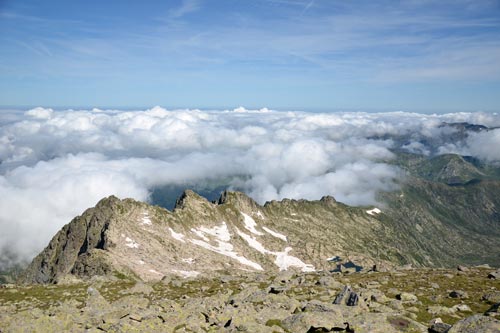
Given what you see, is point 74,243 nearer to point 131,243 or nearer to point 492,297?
point 131,243

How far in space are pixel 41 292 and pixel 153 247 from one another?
99058mm

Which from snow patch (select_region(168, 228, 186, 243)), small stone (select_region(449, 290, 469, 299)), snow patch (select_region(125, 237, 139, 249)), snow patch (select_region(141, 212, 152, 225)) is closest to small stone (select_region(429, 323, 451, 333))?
small stone (select_region(449, 290, 469, 299))

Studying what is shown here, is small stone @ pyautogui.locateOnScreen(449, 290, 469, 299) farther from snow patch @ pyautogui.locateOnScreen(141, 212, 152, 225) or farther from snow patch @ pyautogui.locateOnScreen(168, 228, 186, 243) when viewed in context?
snow patch @ pyautogui.locateOnScreen(141, 212, 152, 225)

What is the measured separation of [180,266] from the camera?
156125 millimetres

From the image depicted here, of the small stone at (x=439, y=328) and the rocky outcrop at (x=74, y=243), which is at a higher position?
the small stone at (x=439, y=328)

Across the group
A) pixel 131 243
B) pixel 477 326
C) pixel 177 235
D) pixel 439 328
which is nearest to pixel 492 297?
pixel 439 328

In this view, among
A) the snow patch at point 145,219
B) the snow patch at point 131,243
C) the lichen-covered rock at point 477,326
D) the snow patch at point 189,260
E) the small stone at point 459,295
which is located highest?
the lichen-covered rock at point 477,326

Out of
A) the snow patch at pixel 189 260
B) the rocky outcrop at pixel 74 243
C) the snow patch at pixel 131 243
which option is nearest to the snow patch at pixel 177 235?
the snow patch at pixel 189 260

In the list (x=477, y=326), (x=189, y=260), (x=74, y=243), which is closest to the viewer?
(x=477, y=326)

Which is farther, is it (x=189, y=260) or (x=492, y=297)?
(x=189, y=260)

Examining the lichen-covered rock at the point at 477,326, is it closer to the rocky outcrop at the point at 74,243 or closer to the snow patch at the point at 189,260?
the rocky outcrop at the point at 74,243

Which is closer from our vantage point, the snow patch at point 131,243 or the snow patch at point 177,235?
the snow patch at point 131,243

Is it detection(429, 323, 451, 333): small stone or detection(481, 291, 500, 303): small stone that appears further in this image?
detection(481, 291, 500, 303): small stone

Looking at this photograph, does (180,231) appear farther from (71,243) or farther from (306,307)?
(306,307)
